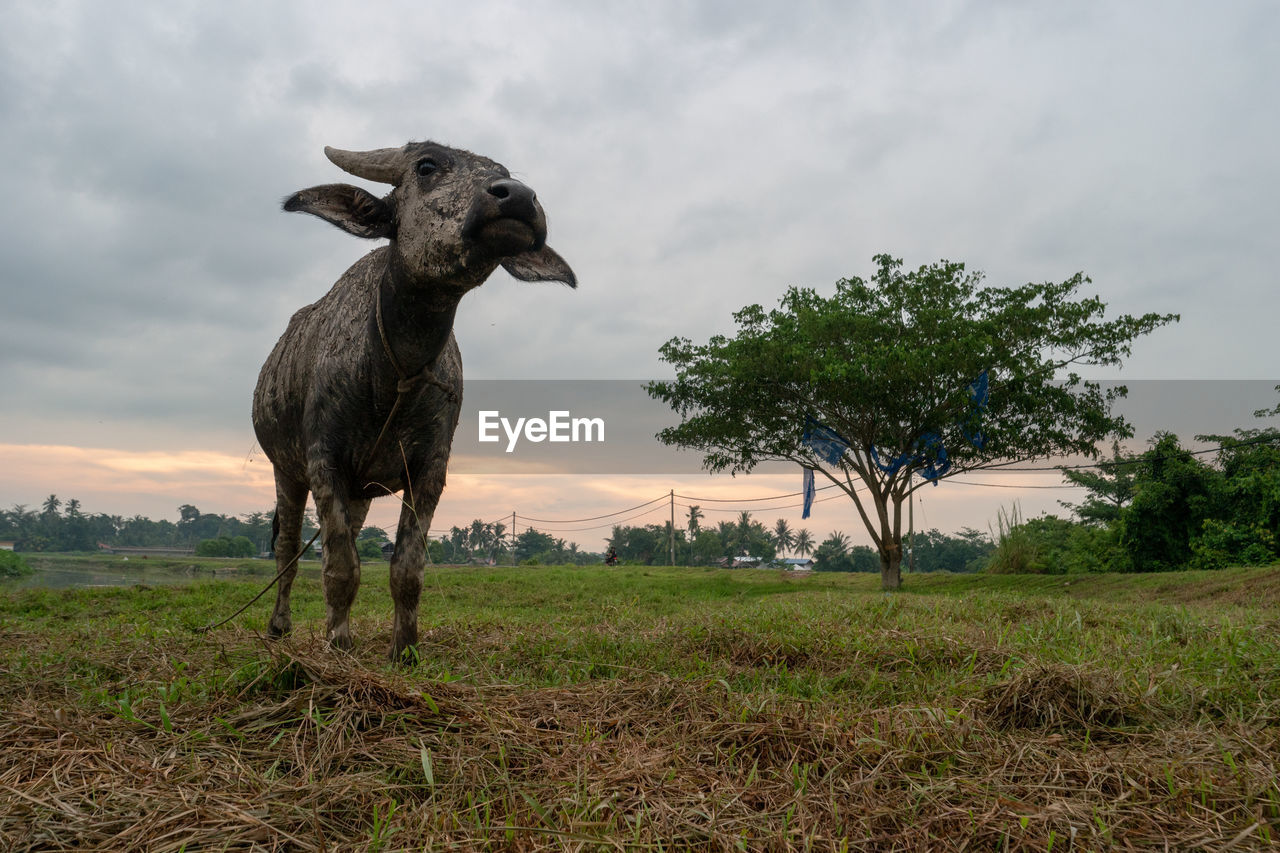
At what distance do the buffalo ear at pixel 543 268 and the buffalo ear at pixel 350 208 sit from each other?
63cm

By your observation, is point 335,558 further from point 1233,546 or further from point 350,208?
point 1233,546

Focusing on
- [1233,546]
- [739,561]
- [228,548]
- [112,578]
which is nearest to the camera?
[112,578]

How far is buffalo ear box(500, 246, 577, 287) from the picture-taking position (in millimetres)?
3850

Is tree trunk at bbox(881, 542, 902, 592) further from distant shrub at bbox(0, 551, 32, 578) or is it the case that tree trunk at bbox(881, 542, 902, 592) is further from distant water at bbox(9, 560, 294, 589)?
distant shrub at bbox(0, 551, 32, 578)

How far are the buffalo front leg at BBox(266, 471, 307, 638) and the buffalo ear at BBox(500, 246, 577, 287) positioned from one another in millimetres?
2708

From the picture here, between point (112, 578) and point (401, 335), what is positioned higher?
point (401, 335)

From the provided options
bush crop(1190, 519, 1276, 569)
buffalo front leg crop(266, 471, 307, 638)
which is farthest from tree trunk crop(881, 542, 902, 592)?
buffalo front leg crop(266, 471, 307, 638)

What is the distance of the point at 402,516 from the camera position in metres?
3.97

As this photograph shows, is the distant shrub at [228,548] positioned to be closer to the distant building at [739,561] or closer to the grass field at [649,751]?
the distant building at [739,561]

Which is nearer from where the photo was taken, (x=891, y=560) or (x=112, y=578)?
(x=112, y=578)

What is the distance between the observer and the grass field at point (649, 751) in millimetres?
1656

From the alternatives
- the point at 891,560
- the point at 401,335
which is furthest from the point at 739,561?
the point at 401,335

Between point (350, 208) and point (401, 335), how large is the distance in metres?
0.69

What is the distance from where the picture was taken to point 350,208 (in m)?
3.70
